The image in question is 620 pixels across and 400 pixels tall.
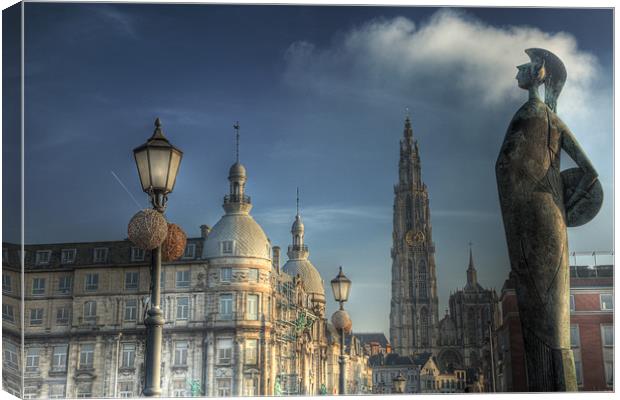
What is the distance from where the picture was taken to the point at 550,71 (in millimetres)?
15133

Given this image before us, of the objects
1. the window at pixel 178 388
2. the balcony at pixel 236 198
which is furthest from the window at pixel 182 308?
the balcony at pixel 236 198

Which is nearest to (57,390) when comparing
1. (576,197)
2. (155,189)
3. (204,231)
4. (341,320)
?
(204,231)

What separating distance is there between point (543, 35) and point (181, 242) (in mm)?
15456

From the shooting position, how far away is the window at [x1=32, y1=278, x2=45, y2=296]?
121ft

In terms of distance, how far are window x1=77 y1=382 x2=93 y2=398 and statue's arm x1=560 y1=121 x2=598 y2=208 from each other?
28.0 meters

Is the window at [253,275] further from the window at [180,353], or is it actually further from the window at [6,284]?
the window at [6,284]

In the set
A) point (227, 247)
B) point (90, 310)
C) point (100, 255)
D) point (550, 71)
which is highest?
point (227, 247)

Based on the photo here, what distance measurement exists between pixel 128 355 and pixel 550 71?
28.2m

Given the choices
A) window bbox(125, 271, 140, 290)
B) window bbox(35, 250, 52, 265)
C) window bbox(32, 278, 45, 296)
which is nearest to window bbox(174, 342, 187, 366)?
window bbox(125, 271, 140, 290)

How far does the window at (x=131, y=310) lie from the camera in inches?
1512

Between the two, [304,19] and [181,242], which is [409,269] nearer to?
[304,19]

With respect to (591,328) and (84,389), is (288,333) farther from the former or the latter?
(591,328)

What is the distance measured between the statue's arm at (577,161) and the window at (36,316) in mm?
28597

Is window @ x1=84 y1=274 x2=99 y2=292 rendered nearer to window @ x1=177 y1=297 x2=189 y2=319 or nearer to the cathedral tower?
window @ x1=177 y1=297 x2=189 y2=319
